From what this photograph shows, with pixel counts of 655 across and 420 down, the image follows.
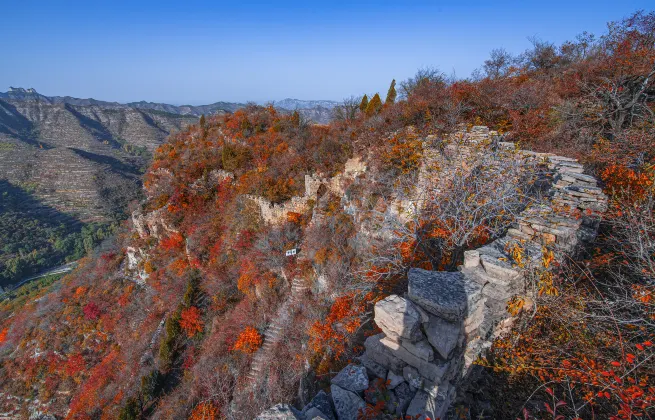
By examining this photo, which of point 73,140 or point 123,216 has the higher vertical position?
point 73,140

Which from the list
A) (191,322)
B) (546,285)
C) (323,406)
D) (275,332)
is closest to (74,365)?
(191,322)

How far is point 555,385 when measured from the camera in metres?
3.96

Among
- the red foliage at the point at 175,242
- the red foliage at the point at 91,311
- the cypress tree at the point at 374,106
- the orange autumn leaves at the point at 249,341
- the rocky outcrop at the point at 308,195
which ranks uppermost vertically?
the cypress tree at the point at 374,106

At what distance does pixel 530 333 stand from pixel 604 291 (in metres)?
2.05

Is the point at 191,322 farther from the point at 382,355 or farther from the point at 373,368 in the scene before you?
the point at 382,355

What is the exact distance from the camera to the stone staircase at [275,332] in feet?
35.3

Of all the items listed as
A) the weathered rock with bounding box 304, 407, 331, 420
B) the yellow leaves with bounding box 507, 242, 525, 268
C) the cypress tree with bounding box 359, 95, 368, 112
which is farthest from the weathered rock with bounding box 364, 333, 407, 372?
the cypress tree with bounding box 359, 95, 368, 112

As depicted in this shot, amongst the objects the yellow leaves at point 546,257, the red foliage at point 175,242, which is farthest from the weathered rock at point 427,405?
the red foliage at point 175,242

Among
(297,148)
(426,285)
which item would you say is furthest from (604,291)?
(297,148)

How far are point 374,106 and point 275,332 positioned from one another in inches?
613

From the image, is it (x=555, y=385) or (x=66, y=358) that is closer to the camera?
(x=555, y=385)

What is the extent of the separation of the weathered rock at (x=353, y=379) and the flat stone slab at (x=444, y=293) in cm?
121

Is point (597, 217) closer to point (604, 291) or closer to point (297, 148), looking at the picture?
point (604, 291)

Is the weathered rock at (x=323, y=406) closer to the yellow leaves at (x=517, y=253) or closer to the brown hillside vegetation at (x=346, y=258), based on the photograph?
the brown hillside vegetation at (x=346, y=258)
